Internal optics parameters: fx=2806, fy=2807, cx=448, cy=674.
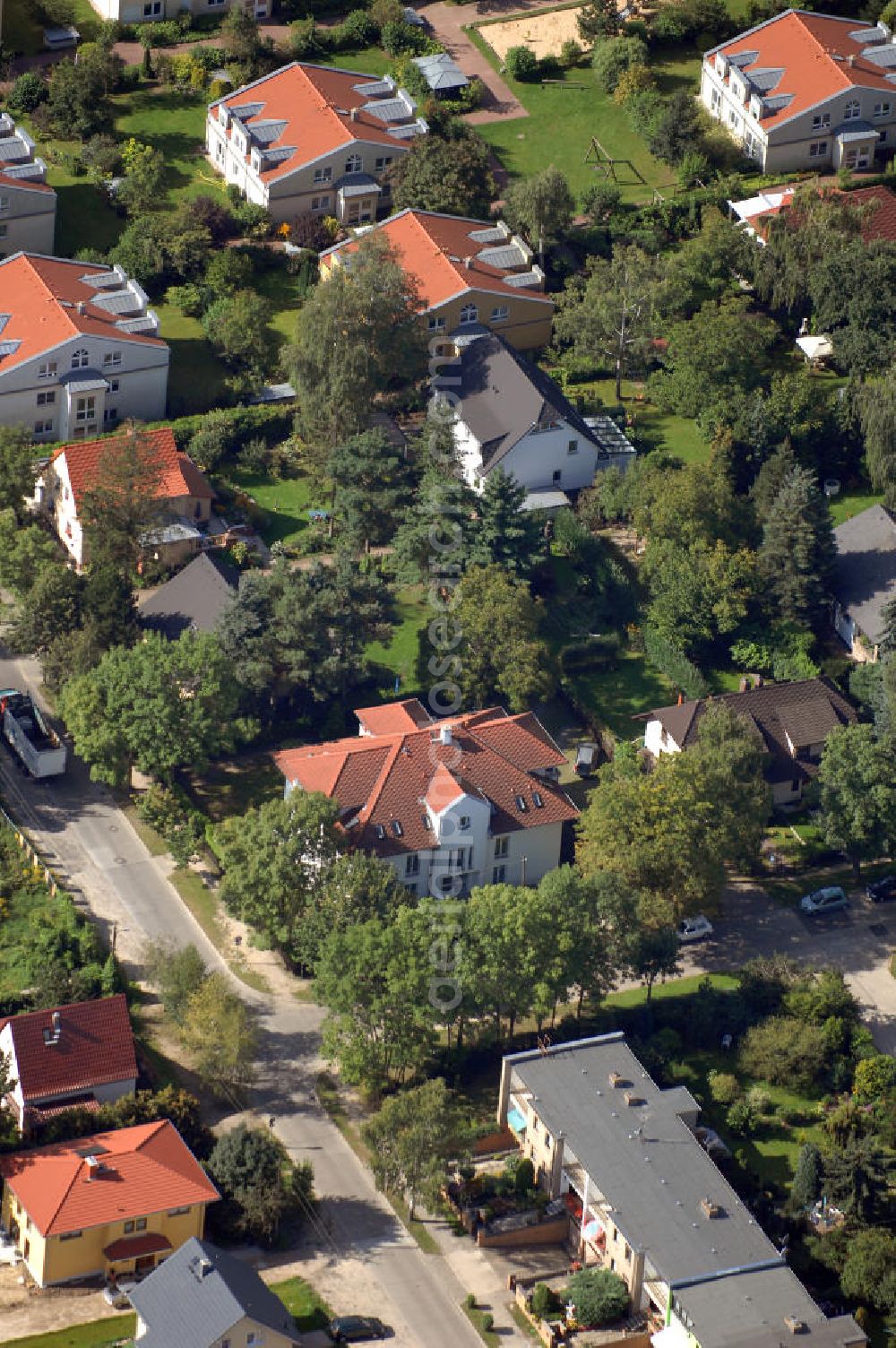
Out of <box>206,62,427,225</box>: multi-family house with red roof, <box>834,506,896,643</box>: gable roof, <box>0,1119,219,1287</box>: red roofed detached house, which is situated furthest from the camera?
<box>206,62,427,225</box>: multi-family house with red roof

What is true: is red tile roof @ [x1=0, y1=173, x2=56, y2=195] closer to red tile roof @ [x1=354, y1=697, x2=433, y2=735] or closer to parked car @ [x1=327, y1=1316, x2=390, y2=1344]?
red tile roof @ [x1=354, y1=697, x2=433, y2=735]

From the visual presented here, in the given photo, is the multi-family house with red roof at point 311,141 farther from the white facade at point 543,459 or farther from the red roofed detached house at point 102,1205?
the red roofed detached house at point 102,1205

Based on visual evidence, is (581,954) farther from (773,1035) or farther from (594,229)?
(594,229)

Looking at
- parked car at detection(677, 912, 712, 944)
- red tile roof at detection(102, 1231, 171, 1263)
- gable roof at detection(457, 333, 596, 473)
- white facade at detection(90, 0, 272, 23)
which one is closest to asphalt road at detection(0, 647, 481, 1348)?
red tile roof at detection(102, 1231, 171, 1263)

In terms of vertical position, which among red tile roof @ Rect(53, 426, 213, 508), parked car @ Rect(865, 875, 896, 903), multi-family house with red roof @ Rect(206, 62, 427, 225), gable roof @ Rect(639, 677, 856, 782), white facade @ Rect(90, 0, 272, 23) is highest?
white facade @ Rect(90, 0, 272, 23)

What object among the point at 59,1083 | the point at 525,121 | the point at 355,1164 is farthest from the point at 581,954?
the point at 525,121

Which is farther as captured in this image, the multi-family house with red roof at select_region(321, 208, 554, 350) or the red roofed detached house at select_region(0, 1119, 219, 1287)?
the multi-family house with red roof at select_region(321, 208, 554, 350)
